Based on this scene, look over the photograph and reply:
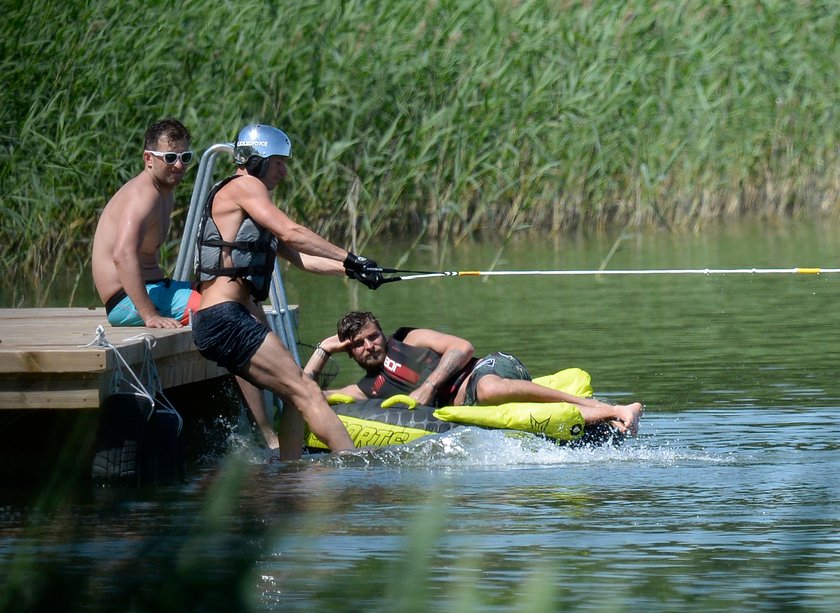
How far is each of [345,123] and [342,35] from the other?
81 centimetres

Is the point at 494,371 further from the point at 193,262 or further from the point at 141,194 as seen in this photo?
the point at 141,194

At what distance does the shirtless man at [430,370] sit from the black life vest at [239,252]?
924mm

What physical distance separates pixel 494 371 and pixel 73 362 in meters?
2.33

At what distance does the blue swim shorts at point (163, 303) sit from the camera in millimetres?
8164

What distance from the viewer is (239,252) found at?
743 centimetres

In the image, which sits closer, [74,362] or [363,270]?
[74,362]

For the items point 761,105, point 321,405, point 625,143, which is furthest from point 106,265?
point 761,105

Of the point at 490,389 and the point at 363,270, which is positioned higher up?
the point at 363,270

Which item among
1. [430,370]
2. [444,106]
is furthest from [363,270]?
[444,106]

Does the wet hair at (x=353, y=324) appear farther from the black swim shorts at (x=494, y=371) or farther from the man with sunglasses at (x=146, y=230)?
the man with sunglasses at (x=146, y=230)

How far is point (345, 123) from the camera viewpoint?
15.9 m

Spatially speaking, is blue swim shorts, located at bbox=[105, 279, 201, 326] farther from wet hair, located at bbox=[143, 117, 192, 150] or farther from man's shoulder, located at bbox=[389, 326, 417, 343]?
man's shoulder, located at bbox=[389, 326, 417, 343]

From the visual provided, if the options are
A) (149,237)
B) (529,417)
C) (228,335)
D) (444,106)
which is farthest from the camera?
(444,106)

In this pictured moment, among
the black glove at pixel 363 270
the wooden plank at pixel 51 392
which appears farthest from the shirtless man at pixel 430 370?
the wooden plank at pixel 51 392
